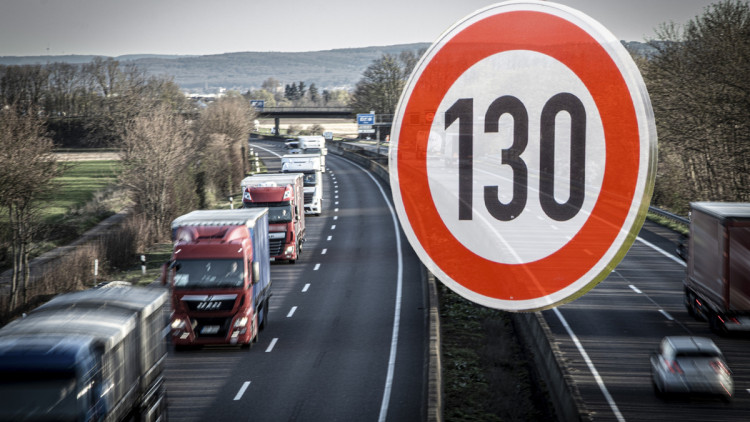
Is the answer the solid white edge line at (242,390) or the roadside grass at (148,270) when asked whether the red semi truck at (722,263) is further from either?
the roadside grass at (148,270)

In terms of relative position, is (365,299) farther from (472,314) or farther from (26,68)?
(26,68)

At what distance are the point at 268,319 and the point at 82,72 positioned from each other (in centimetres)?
13952

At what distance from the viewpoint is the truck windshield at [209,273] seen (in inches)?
854

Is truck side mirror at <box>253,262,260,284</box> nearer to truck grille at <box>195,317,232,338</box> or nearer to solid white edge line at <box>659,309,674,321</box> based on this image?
truck grille at <box>195,317,232,338</box>

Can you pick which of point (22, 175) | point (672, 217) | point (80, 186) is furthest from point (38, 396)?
point (80, 186)

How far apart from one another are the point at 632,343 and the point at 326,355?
990cm

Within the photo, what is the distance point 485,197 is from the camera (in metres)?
5.79

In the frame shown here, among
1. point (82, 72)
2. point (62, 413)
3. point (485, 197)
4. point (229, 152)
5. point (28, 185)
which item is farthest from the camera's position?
point (82, 72)

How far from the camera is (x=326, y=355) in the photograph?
2298cm

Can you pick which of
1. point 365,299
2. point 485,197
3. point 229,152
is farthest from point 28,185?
point 229,152

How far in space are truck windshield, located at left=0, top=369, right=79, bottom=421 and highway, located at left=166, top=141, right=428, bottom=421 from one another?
283 inches

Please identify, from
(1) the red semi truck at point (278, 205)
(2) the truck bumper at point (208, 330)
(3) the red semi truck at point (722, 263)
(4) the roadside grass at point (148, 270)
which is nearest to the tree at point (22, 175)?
(4) the roadside grass at point (148, 270)

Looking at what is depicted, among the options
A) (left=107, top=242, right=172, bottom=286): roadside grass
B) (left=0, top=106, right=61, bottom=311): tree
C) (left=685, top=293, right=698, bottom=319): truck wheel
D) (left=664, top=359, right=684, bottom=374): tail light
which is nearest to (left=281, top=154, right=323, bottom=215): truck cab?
(left=107, top=242, right=172, bottom=286): roadside grass

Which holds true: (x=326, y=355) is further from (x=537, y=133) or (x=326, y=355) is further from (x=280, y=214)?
(x=537, y=133)
